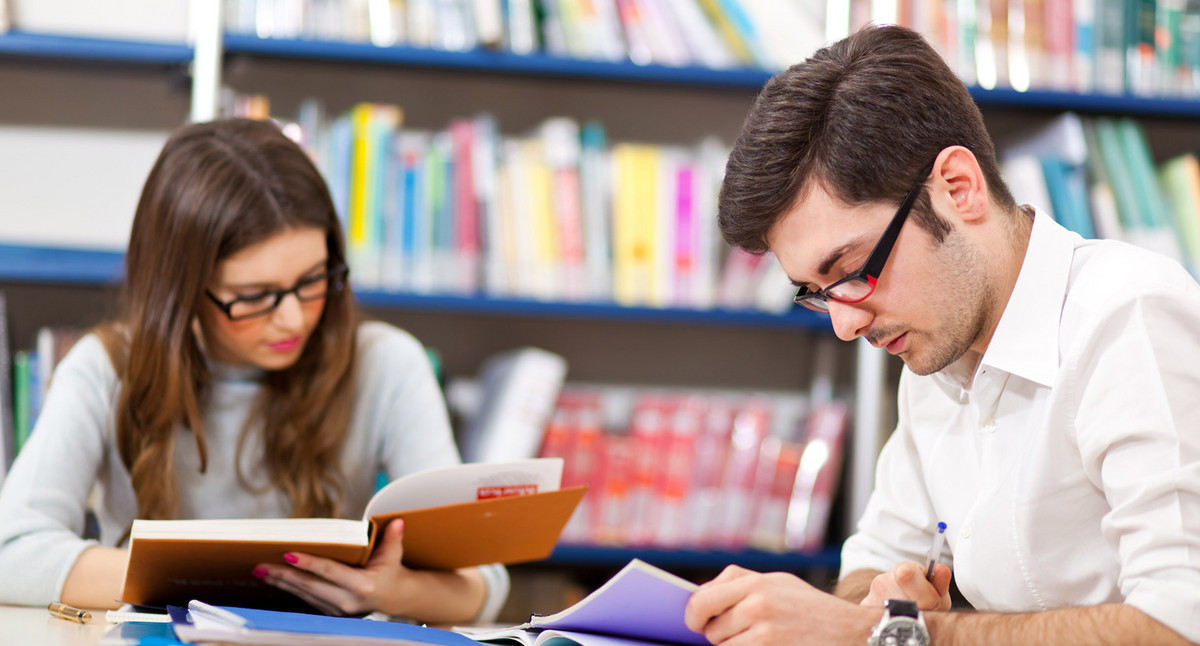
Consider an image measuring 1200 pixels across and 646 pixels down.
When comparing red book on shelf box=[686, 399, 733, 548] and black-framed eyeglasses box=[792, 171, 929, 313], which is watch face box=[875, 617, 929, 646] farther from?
red book on shelf box=[686, 399, 733, 548]

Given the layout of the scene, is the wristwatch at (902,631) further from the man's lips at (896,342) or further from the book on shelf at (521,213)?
the book on shelf at (521,213)

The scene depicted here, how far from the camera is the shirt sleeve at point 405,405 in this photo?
1.43m

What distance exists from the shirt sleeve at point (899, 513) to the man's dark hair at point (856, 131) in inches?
11.8

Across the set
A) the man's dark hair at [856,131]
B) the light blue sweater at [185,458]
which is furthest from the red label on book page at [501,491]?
the man's dark hair at [856,131]

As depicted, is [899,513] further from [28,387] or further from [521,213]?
[28,387]

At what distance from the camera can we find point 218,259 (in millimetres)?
1301

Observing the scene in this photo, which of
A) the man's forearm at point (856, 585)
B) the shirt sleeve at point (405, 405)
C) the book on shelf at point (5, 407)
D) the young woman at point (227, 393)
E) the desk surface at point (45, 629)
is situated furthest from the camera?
the book on shelf at point (5, 407)

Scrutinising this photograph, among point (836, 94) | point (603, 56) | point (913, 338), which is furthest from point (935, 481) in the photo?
point (603, 56)

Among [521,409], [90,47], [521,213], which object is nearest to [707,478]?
[521,409]

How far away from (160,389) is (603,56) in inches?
40.0

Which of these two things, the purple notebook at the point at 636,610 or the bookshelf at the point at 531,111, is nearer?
the purple notebook at the point at 636,610

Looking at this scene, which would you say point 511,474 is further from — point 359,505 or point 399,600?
point 359,505

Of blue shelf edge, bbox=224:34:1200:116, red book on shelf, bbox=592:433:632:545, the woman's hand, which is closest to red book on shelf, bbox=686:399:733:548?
red book on shelf, bbox=592:433:632:545

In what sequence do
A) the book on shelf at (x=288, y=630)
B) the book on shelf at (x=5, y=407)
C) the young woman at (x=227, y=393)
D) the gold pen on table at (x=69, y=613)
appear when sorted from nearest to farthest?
the book on shelf at (x=288, y=630)
the gold pen on table at (x=69, y=613)
the young woman at (x=227, y=393)
the book on shelf at (x=5, y=407)
